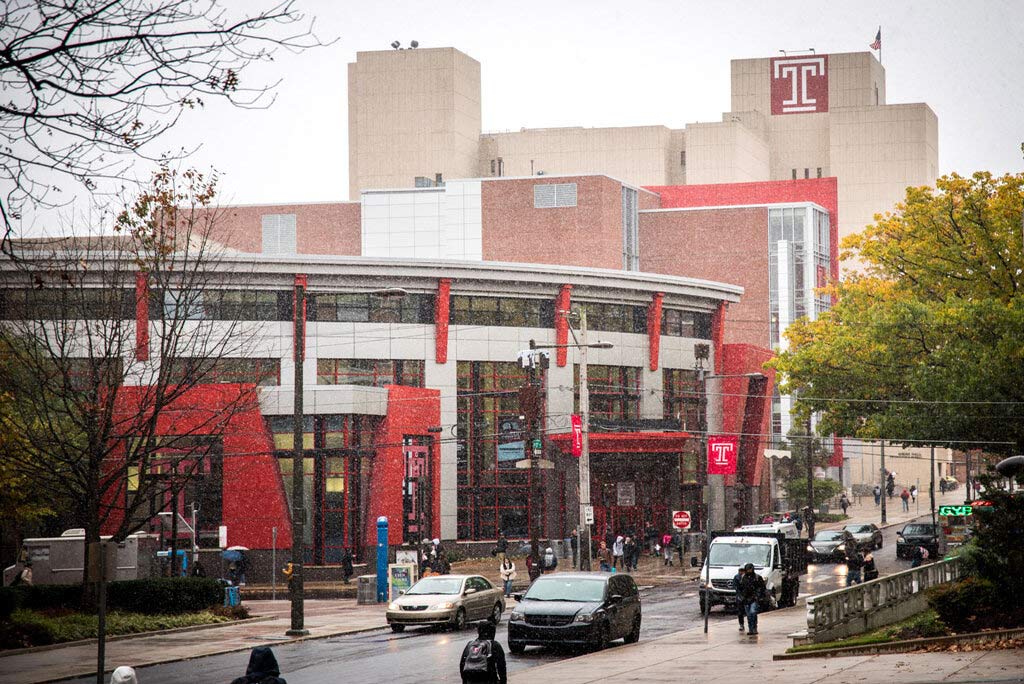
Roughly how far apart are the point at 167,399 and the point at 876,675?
2118cm

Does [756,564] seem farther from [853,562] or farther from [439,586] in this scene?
[439,586]

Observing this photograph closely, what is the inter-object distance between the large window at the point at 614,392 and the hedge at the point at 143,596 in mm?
34925

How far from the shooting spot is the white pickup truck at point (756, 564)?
38.1 metres

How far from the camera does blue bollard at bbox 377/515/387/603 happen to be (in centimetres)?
4372

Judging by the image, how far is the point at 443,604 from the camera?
107 feet

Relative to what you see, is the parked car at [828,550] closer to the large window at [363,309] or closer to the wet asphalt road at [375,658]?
the large window at [363,309]

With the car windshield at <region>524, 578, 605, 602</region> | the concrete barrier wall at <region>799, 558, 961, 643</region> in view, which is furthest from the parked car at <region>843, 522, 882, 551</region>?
the car windshield at <region>524, 578, 605, 602</region>

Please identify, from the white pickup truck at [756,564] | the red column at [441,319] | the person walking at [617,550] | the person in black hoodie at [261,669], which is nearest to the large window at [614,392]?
the red column at [441,319]

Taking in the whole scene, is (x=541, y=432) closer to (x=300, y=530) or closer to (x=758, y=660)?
(x=300, y=530)

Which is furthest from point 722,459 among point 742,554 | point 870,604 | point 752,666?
point 752,666

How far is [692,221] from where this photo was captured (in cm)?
11300

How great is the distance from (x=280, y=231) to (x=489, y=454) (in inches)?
2197

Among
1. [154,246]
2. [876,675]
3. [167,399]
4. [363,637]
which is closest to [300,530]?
[363,637]

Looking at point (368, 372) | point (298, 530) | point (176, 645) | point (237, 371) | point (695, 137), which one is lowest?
point (176, 645)
